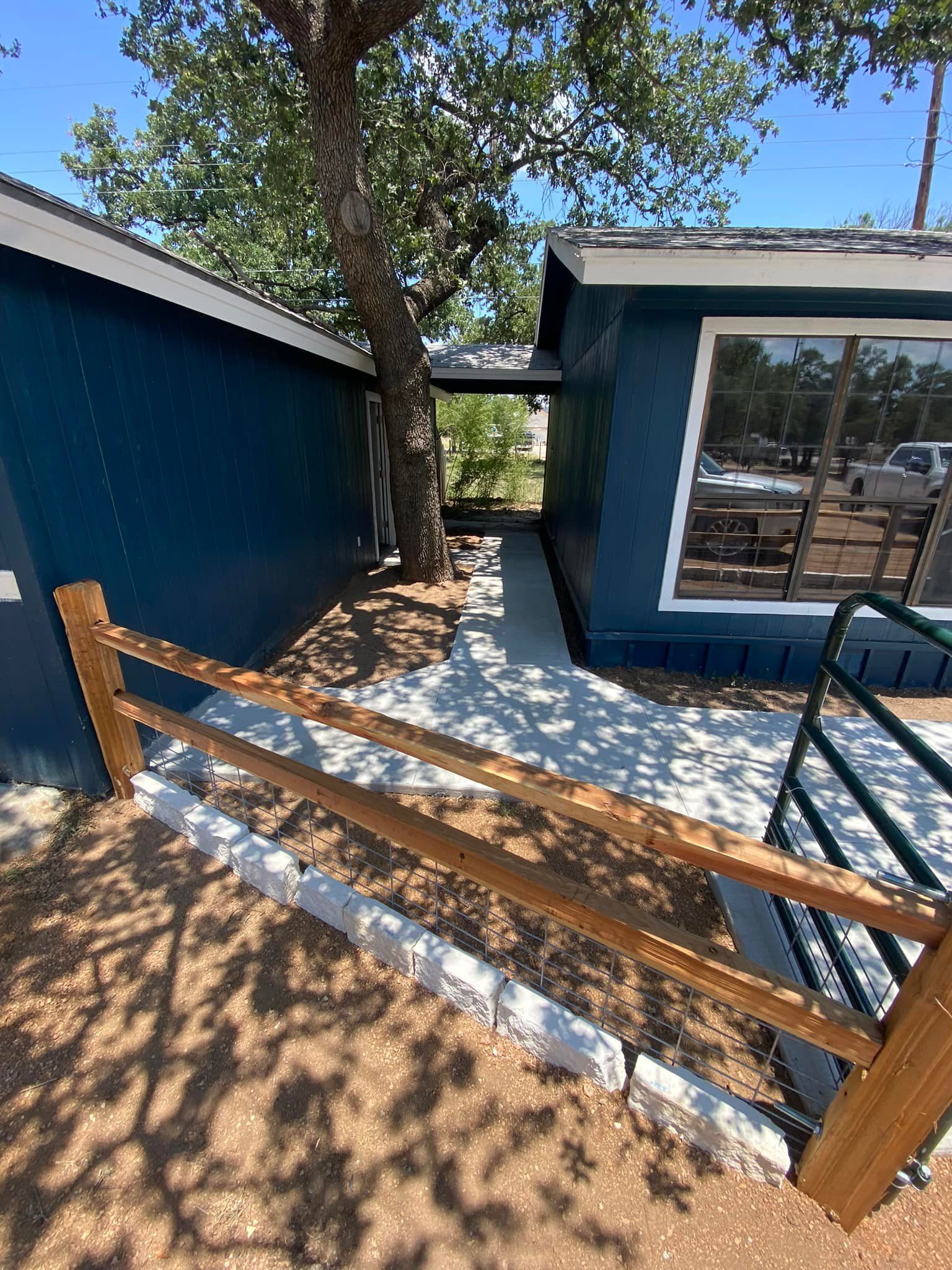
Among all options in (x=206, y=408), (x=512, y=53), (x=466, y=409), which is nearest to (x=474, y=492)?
(x=466, y=409)

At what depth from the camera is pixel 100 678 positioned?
2.64m

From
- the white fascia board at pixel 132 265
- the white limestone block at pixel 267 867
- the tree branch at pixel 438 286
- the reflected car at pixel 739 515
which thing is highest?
the tree branch at pixel 438 286

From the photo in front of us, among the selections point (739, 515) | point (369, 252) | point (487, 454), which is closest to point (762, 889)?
point (739, 515)

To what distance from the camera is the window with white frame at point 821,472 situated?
12.5 feet

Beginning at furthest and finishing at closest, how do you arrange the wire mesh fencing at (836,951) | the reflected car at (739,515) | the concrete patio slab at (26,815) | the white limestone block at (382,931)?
the reflected car at (739,515) → the concrete patio slab at (26,815) → the white limestone block at (382,931) → the wire mesh fencing at (836,951)

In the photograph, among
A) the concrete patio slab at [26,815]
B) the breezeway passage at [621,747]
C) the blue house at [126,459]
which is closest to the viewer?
the blue house at [126,459]

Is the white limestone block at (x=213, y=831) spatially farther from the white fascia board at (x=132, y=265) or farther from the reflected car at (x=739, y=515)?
the reflected car at (x=739, y=515)

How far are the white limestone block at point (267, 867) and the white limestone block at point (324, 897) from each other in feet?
0.16

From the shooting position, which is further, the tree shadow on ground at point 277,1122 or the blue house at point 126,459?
the blue house at point 126,459

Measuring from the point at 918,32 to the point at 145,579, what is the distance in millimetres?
9306

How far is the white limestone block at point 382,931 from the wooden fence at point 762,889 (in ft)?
1.36

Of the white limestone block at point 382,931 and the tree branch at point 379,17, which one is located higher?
the tree branch at point 379,17

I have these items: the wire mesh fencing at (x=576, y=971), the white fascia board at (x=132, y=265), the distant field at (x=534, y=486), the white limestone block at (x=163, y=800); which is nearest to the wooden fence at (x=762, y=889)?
the wire mesh fencing at (x=576, y=971)

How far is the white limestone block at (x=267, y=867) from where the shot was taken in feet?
7.47
